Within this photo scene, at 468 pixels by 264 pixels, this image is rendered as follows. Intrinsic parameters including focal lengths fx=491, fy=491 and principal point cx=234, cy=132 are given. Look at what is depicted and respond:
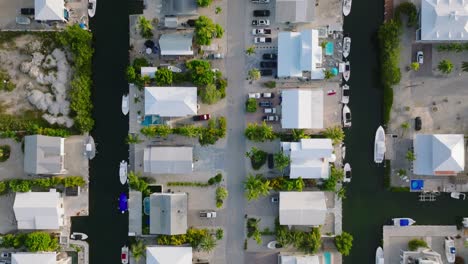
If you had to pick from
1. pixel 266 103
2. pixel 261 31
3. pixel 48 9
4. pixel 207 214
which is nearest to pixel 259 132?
pixel 266 103

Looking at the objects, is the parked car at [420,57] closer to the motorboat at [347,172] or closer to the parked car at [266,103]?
the motorboat at [347,172]

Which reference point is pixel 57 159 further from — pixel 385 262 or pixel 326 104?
pixel 385 262

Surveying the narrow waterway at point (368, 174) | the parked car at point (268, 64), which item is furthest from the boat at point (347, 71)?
the parked car at point (268, 64)

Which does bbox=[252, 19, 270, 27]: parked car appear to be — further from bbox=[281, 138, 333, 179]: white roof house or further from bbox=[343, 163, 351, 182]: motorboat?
bbox=[343, 163, 351, 182]: motorboat

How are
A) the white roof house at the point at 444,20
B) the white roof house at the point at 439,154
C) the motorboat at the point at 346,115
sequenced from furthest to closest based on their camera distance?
the motorboat at the point at 346,115 → the white roof house at the point at 439,154 → the white roof house at the point at 444,20

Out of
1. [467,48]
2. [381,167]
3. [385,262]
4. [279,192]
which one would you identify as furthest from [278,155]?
[467,48]

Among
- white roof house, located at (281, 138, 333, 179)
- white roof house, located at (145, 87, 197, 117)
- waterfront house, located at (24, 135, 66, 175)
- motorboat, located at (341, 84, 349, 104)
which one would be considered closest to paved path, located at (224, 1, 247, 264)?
white roof house, located at (145, 87, 197, 117)
